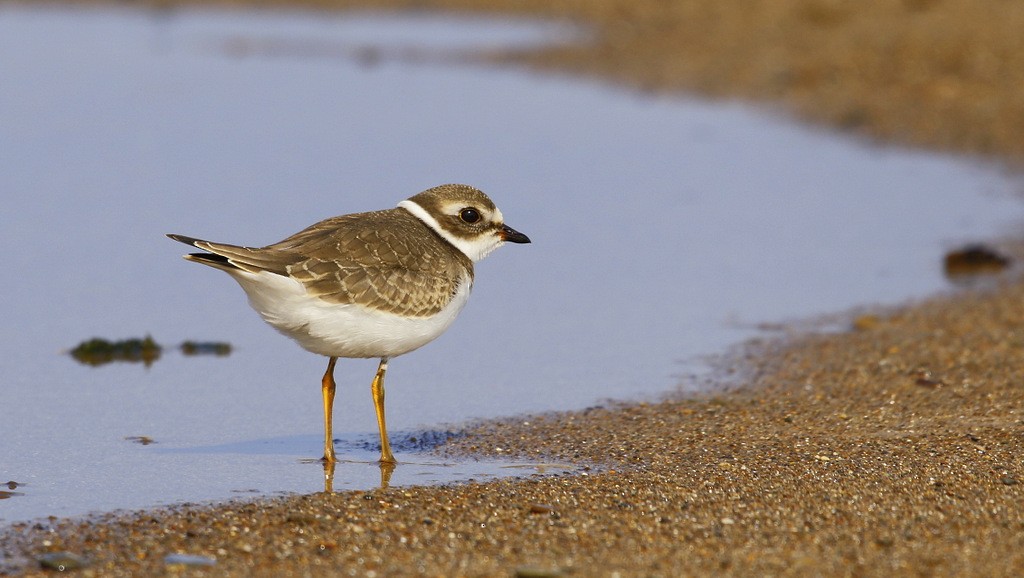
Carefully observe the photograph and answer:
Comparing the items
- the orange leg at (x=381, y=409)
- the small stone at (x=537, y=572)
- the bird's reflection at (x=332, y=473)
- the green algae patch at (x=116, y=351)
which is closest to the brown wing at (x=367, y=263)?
the orange leg at (x=381, y=409)

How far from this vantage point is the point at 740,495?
6137mm

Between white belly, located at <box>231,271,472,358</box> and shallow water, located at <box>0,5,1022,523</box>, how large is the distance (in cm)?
60

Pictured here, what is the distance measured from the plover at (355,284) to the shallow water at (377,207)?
603 millimetres

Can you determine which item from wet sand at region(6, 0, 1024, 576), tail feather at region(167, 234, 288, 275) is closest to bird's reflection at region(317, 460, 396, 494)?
wet sand at region(6, 0, 1024, 576)

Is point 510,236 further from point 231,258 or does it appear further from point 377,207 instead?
point 377,207

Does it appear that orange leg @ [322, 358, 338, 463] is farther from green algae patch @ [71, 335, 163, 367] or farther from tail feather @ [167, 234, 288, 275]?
green algae patch @ [71, 335, 163, 367]

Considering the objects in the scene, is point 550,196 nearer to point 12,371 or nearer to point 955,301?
point 955,301

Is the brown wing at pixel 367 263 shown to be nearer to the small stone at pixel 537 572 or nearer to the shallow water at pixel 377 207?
the shallow water at pixel 377 207

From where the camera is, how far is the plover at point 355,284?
21.7 ft

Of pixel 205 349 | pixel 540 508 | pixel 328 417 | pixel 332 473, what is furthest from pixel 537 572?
pixel 205 349

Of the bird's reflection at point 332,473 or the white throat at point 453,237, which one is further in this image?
the white throat at point 453,237

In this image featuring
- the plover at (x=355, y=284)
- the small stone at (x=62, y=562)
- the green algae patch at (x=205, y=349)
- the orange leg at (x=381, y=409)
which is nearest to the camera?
the small stone at (x=62, y=562)

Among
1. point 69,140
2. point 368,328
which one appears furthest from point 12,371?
point 69,140

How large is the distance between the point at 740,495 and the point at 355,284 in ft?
6.70
